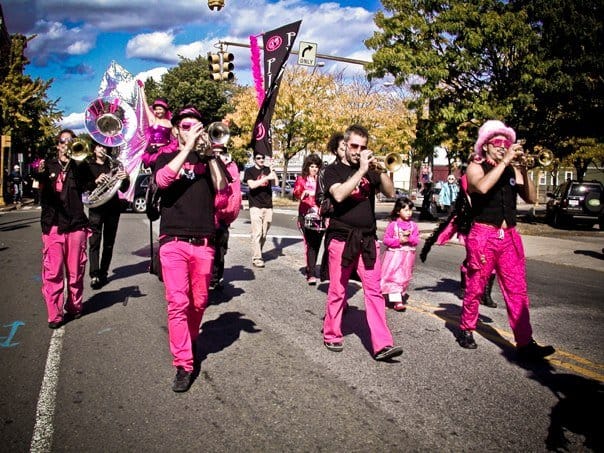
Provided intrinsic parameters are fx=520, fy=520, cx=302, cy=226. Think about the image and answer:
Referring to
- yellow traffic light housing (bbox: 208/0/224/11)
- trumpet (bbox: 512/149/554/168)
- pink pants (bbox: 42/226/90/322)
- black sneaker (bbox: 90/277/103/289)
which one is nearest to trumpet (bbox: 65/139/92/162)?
pink pants (bbox: 42/226/90/322)

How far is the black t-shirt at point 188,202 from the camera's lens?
3.98 m

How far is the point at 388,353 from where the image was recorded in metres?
4.42

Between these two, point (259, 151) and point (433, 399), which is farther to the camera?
point (259, 151)

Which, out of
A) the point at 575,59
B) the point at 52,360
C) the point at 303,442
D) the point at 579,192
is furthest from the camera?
the point at 579,192

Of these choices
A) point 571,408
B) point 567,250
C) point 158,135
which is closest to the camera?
point 571,408

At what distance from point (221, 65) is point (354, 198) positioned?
12.5 metres

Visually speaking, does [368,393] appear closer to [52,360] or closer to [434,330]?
[434,330]

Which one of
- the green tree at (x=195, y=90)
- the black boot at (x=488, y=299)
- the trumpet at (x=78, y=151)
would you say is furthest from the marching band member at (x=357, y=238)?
the green tree at (x=195, y=90)

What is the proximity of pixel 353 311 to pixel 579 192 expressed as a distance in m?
16.7

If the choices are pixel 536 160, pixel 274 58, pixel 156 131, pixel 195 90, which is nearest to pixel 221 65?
pixel 274 58

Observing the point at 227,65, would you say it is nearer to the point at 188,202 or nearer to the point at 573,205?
the point at 188,202

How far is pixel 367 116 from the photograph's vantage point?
133 feet

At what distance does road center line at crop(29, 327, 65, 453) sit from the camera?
10.3 ft

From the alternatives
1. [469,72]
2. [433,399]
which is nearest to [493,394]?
[433,399]
